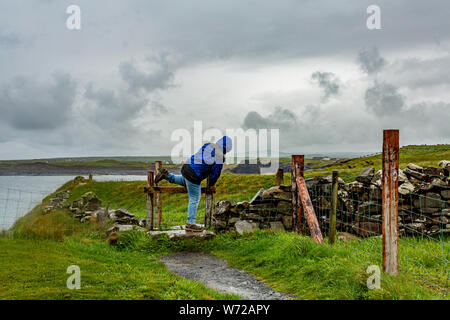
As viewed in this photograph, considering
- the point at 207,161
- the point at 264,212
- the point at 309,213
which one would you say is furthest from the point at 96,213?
the point at 309,213

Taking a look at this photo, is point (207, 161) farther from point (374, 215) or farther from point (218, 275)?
point (374, 215)

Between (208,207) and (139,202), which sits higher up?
(208,207)

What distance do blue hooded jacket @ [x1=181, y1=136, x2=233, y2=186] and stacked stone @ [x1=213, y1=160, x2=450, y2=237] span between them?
1433mm

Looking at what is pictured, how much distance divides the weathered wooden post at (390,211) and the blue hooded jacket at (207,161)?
5072mm

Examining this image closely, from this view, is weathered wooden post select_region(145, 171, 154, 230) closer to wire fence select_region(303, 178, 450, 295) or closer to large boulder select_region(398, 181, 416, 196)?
wire fence select_region(303, 178, 450, 295)

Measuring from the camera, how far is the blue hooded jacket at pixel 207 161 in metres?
10.4

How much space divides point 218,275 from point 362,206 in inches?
208

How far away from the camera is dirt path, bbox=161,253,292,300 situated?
20.7 ft

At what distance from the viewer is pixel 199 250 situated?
33.8ft
